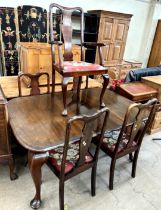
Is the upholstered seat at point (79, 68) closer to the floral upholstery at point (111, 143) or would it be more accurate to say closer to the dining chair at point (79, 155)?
the dining chair at point (79, 155)

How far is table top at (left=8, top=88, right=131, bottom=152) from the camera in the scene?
4.05ft

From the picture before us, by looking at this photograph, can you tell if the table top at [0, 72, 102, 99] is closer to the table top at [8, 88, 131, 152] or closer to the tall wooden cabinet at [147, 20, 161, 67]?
the table top at [8, 88, 131, 152]

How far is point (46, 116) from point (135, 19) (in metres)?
4.60

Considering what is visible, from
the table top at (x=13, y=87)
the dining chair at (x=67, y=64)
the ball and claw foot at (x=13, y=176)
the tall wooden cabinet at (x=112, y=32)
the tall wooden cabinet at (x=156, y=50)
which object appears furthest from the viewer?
the tall wooden cabinet at (x=156, y=50)

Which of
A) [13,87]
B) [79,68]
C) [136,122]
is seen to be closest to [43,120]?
[79,68]

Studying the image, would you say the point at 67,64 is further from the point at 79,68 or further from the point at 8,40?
the point at 8,40

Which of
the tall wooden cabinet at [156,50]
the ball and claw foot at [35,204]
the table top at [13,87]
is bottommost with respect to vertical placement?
the ball and claw foot at [35,204]

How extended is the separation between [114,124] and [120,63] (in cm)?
335

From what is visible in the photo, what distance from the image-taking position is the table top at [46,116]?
1233 millimetres

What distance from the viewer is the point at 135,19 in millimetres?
4906

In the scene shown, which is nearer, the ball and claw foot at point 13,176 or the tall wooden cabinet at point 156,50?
the ball and claw foot at point 13,176

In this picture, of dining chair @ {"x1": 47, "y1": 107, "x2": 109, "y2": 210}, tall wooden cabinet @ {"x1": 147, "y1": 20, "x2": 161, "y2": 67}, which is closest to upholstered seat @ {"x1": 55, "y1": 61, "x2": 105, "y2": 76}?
dining chair @ {"x1": 47, "y1": 107, "x2": 109, "y2": 210}

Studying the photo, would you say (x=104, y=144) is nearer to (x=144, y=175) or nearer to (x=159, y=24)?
(x=144, y=175)

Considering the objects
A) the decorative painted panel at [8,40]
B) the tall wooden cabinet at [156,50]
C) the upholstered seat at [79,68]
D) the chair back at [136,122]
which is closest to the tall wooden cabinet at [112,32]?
the tall wooden cabinet at [156,50]
